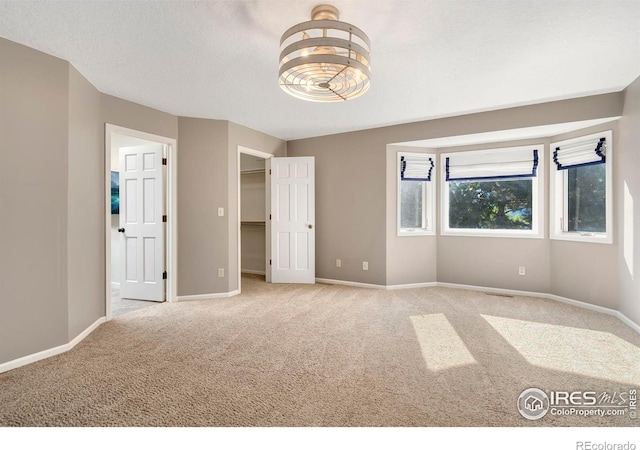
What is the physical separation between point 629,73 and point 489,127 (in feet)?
4.32

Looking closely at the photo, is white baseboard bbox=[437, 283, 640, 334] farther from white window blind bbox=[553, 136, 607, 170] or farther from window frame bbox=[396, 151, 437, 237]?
white window blind bbox=[553, 136, 607, 170]

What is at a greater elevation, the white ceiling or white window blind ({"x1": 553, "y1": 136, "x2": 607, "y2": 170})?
the white ceiling

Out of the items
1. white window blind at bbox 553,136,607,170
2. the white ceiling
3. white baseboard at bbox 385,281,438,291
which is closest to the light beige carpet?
white baseboard at bbox 385,281,438,291

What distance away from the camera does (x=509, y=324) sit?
3.26 meters

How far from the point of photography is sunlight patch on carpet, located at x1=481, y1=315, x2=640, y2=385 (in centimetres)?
228

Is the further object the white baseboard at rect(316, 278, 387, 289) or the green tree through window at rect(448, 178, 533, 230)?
the white baseboard at rect(316, 278, 387, 289)

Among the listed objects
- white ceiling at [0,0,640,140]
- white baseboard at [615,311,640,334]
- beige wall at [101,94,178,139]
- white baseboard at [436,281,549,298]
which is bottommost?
white baseboard at [615,311,640,334]

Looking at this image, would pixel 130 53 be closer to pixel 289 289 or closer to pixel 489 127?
pixel 289 289

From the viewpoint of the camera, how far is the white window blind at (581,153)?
3646 millimetres

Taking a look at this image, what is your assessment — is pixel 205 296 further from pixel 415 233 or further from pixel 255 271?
pixel 415 233
